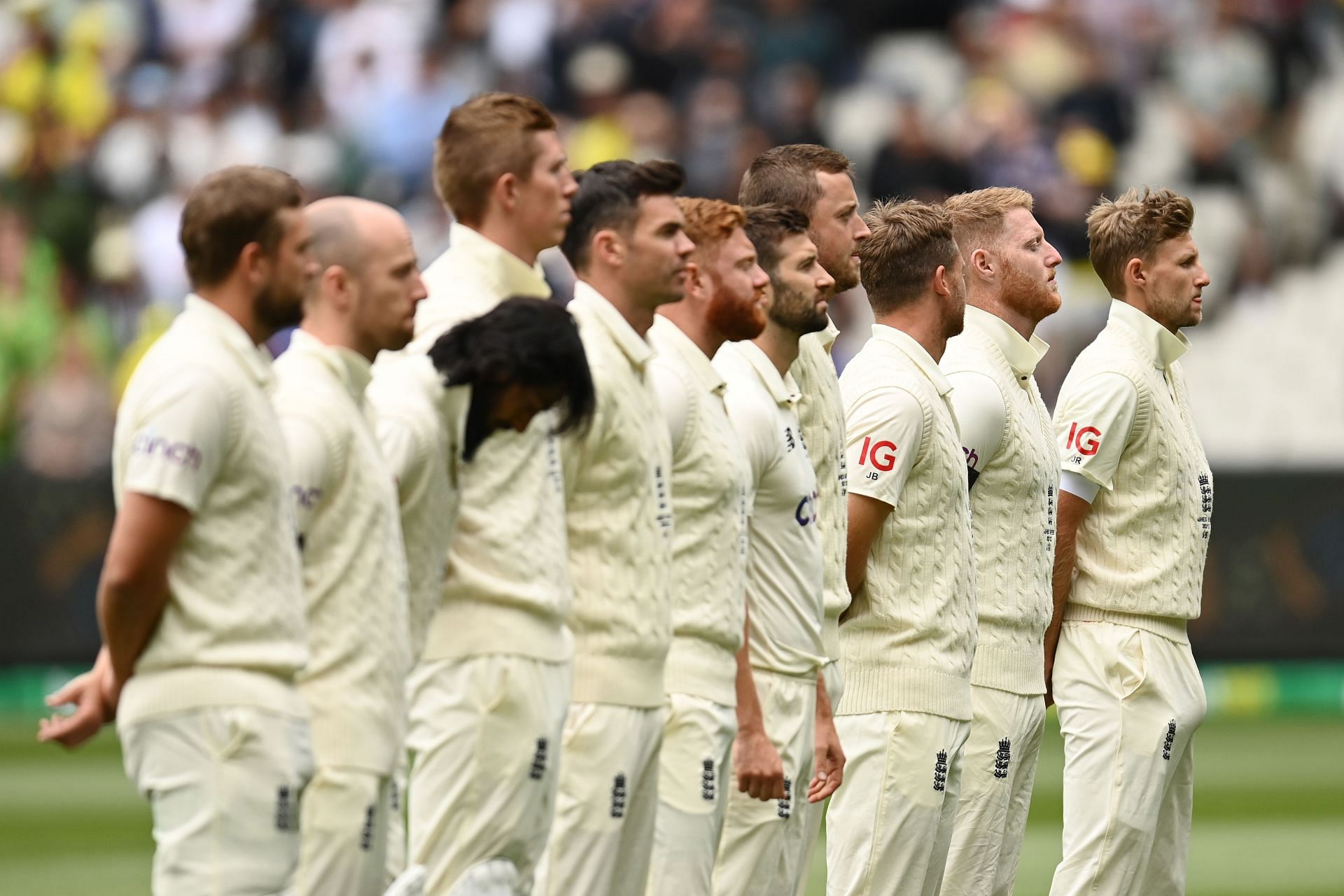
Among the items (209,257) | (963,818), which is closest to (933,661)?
(963,818)

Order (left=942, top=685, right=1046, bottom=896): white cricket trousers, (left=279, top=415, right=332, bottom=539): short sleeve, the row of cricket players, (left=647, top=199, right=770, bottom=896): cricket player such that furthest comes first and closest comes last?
(left=942, top=685, right=1046, bottom=896): white cricket trousers < (left=647, top=199, right=770, bottom=896): cricket player < (left=279, top=415, right=332, bottom=539): short sleeve < the row of cricket players

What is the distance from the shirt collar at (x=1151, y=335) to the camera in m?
6.60

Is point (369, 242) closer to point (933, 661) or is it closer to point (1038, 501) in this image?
point (933, 661)

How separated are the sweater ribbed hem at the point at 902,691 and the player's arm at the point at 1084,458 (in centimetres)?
72

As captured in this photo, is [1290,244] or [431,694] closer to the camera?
[431,694]

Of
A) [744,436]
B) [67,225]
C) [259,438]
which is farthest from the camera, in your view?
[67,225]

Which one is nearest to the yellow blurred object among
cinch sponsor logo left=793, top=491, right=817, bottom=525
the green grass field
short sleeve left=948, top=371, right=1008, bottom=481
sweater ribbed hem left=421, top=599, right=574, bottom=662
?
the green grass field

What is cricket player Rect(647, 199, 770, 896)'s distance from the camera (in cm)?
504

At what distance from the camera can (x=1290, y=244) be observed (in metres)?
15.7

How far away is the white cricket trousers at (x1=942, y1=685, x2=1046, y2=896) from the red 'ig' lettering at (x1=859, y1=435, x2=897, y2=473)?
728mm

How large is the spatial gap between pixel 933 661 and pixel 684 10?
10.5 metres

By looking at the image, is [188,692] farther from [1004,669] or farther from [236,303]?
[1004,669]

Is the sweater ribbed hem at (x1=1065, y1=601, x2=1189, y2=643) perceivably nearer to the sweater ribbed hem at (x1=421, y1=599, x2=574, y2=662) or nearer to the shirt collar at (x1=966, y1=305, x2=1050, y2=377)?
the shirt collar at (x1=966, y1=305, x2=1050, y2=377)

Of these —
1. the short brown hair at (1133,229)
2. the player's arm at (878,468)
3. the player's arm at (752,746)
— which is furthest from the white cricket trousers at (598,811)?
the short brown hair at (1133,229)
